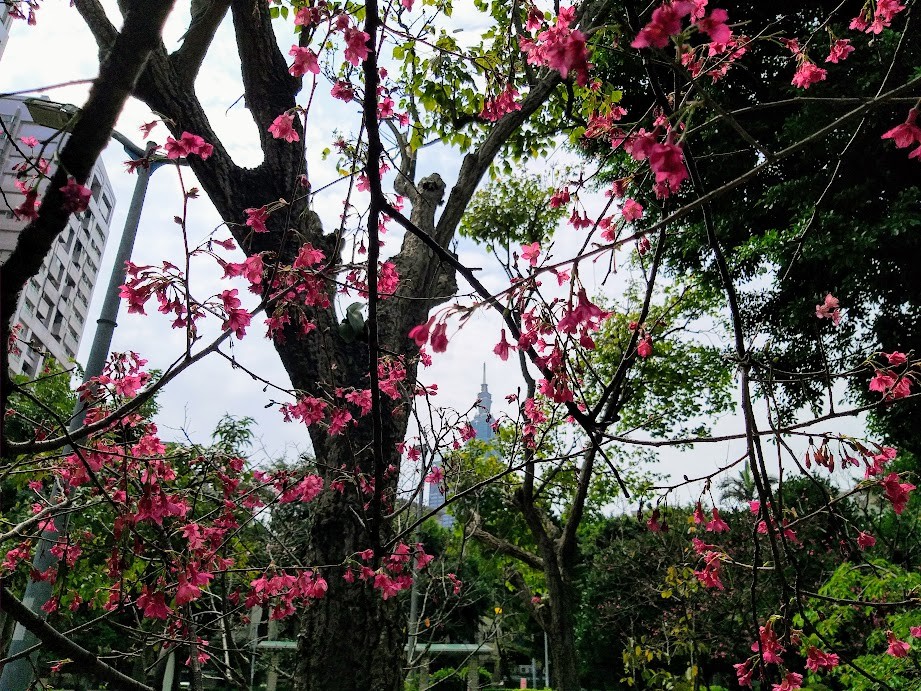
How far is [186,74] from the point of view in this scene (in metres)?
3.44

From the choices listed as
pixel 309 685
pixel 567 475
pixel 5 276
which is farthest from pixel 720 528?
pixel 567 475

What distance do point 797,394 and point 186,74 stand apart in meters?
7.04

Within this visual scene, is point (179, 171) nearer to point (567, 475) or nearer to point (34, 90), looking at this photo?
point (34, 90)

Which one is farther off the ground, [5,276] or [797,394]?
[797,394]

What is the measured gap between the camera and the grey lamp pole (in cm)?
314

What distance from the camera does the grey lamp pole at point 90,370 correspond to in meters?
3.14

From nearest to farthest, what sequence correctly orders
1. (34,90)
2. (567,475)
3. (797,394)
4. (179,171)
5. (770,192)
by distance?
(34,90) < (179,171) < (770,192) < (797,394) < (567,475)

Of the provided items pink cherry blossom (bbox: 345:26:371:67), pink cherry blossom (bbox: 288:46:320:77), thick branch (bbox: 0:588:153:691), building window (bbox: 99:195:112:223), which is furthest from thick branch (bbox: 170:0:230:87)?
building window (bbox: 99:195:112:223)

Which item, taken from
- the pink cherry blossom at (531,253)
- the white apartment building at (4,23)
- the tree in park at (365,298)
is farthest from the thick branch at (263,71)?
the pink cherry blossom at (531,253)


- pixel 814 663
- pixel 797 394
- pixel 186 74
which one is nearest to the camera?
pixel 814 663

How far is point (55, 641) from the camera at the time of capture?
148cm

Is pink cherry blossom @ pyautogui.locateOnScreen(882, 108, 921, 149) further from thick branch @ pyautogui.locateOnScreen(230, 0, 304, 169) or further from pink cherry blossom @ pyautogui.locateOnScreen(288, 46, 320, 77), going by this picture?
thick branch @ pyautogui.locateOnScreen(230, 0, 304, 169)

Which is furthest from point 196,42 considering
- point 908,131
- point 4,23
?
point 908,131

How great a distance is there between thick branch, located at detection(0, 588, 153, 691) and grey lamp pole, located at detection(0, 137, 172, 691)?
103 centimetres
